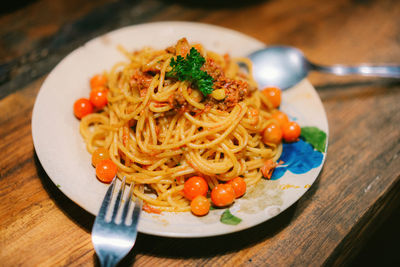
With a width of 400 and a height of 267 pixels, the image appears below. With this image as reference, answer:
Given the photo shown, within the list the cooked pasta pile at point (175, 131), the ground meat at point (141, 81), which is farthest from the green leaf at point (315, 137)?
the ground meat at point (141, 81)

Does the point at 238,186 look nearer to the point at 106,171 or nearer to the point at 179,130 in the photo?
the point at 179,130

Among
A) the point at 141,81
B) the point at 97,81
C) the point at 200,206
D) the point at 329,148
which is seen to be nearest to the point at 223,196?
the point at 200,206

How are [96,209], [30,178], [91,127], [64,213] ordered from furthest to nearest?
1. [91,127]
2. [30,178]
3. [64,213]
4. [96,209]

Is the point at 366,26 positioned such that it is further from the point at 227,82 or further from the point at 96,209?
the point at 96,209

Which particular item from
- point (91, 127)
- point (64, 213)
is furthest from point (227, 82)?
point (64, 213)

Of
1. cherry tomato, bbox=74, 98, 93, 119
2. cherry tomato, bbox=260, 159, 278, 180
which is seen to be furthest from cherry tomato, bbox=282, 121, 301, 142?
cherry tomato, bbox=74, 98, 93, 119
